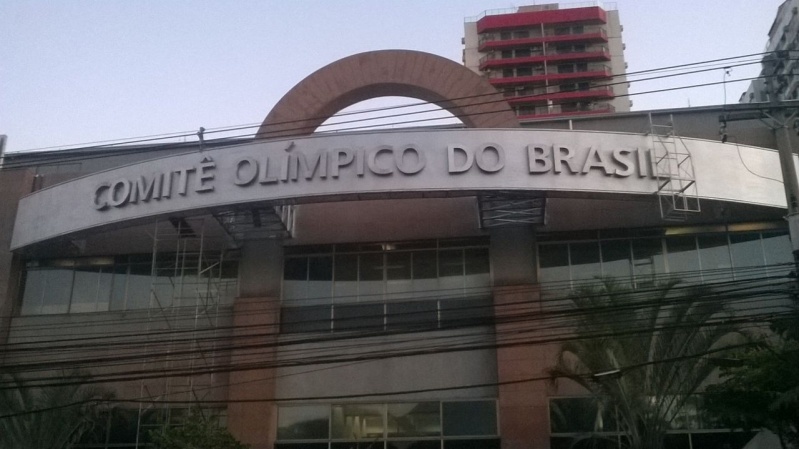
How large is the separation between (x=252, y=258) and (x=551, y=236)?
877cm

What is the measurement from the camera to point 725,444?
63.5 feet

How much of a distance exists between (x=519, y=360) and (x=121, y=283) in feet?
41.1

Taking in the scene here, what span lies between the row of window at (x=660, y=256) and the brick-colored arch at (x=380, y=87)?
4.65 m

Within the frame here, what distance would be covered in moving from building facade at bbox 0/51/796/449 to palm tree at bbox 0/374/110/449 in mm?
536

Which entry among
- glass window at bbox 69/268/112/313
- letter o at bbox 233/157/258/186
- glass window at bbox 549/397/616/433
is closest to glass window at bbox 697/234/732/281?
glass window at bbox 549/397/616/433

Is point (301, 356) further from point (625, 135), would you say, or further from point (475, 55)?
point (475, 55)

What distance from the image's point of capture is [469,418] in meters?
20.6

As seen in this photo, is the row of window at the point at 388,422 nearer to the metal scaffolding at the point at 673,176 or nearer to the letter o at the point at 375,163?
the letter o at the point at 375,163

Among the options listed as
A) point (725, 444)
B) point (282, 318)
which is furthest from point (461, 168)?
point (725, 444)

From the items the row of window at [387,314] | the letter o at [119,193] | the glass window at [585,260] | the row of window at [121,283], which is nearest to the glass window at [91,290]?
the row of window at [121,283]

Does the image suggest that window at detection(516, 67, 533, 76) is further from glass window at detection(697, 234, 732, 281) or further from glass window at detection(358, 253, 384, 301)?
glass window at detection(358, 253, 384, 301)

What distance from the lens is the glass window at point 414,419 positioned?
2061cm

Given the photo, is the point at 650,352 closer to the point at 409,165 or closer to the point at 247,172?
the point at 409,165

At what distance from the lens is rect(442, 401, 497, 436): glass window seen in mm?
20391
